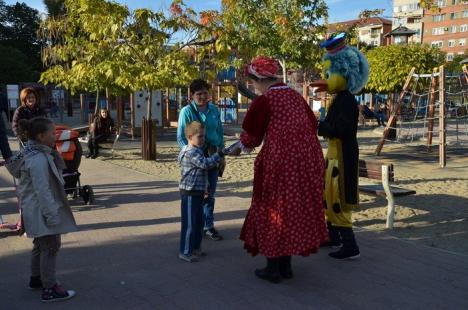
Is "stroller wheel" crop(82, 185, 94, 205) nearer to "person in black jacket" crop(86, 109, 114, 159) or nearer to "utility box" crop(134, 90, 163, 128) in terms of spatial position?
"person in black jacket" crop(86, 109, 114, 159)

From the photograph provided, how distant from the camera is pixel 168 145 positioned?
14.9 metres

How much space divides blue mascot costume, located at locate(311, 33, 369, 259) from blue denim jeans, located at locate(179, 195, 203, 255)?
1.25 meters

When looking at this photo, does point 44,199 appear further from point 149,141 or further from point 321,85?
point 149,141

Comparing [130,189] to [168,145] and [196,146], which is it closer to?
[196,146]

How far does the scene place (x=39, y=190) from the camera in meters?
3.51

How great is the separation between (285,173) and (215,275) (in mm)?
1123

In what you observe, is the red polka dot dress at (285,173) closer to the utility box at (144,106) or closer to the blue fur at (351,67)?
the blue fur at (351,67)

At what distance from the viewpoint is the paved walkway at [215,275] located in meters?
3.70

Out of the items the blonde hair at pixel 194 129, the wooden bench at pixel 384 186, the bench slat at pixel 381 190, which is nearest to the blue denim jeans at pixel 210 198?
the blonde hair at pixel 194 129

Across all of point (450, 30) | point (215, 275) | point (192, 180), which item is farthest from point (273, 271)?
point (450, 30)

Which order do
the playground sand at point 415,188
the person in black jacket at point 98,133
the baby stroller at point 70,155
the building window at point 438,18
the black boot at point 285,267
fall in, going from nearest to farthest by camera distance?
the black boot at point 285,267 < the playground sand at point 415,188 < the baby stroller at point 70,155 < the person in black jacket at point 98,133 < the building window at point 438,18

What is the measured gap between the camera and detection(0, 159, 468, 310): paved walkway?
3.70 m

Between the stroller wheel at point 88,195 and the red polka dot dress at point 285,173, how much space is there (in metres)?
3.60

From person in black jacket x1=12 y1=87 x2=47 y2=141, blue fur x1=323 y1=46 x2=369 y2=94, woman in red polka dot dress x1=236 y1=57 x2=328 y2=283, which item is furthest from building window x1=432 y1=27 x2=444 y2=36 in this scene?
woman in red polka dot dress x1=236 y1=57 x2=328 y2=283
